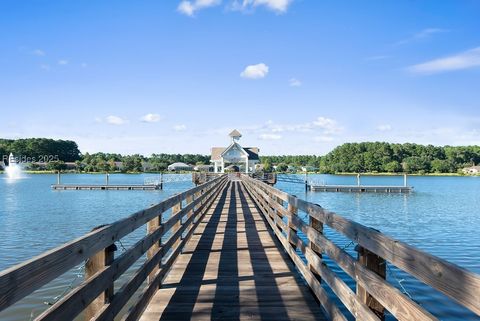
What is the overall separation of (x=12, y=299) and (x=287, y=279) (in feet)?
14.5

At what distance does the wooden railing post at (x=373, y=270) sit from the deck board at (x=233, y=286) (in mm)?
1302

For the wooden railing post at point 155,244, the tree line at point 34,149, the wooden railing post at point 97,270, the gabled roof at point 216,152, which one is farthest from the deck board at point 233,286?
the tree line at point 34,149

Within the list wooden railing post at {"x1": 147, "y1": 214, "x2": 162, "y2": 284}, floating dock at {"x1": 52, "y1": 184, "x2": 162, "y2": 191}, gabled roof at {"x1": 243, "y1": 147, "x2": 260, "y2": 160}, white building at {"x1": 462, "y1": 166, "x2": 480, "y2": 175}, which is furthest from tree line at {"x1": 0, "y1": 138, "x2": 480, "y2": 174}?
wooden railing post at {"x1": 147, "y1": 214, "x2": 162, "y2": 284}

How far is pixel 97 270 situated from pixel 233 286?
270cm

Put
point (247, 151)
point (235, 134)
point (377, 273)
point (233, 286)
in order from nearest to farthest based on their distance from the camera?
point (377, 273) → point (233, 286) → point (235, 134) → point (247, 151)

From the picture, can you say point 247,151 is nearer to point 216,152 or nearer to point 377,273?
point 216,152

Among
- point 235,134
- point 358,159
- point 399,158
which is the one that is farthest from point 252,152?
point 399,158

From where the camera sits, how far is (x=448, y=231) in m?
20.2

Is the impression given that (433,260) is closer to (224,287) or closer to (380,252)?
(380,252)

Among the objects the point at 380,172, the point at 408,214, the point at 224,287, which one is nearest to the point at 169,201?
the point at 224,287

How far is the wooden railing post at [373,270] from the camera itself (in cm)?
292

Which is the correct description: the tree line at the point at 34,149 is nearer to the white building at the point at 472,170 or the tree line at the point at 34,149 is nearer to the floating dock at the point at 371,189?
the floating dock at the point at 371,189

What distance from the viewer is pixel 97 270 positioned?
304 centimetres

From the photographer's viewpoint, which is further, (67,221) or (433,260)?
(67,221)
